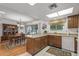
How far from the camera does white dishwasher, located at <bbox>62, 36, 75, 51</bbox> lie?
2.41m

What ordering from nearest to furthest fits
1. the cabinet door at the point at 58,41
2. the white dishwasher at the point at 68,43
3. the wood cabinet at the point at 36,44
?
the wood cabinet at the point at 36,44, the white dishwasher at the point at 68,43, the cabinet door at the point at 58,41

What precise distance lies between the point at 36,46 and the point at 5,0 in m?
1.73

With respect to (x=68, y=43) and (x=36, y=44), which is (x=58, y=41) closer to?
(x=68, y=43)

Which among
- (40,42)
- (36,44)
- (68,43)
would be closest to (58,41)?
(68,43)

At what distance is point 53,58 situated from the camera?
790 mm

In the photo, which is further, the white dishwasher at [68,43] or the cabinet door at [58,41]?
the cabinet door at [58,41]

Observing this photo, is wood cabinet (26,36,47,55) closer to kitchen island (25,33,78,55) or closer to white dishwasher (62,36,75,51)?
kitchen island (25,33,78,55)

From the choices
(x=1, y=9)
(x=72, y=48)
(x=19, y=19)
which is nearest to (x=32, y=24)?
(x=19, y=19)

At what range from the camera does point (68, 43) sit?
2486 mm

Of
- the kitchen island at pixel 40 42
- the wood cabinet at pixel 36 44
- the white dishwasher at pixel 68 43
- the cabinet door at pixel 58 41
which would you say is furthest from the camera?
the cabinet door at pixel 58 41

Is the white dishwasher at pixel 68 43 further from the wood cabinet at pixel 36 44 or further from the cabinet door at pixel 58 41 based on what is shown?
the wood cabinet at pixel 36 44

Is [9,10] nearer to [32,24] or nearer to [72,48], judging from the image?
[32,24]

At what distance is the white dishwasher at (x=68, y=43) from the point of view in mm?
2412

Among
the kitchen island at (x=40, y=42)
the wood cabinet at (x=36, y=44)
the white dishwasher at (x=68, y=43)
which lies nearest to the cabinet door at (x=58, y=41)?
the kitchen island at (x=40, y=42)
